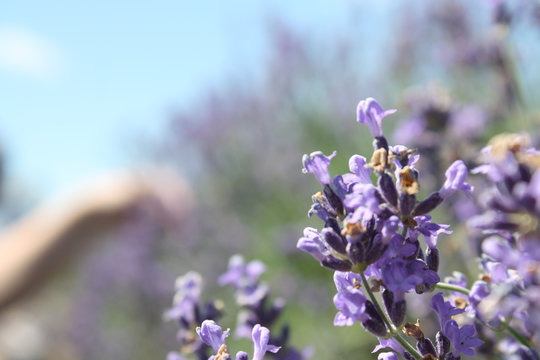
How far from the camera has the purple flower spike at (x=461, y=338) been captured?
650mm

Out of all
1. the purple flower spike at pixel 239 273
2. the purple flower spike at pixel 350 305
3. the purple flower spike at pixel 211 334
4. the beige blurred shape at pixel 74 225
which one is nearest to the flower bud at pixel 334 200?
the purple flower spike at pixel 350 305

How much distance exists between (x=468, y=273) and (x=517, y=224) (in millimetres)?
1240

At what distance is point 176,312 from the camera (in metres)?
0.88

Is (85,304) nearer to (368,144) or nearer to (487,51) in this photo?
(368,144)

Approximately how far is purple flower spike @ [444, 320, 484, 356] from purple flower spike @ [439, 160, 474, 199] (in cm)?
16

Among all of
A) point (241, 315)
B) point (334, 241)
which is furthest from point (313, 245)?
point (241, 315)

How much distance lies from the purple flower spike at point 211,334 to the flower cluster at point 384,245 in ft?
0.48

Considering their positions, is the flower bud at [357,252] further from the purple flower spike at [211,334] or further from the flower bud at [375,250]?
the purple flower spike at [211,334]

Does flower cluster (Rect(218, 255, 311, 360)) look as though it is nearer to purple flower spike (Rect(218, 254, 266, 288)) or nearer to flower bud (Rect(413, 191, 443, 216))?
purple flower spike (Rect(218, 254, 266, 288))

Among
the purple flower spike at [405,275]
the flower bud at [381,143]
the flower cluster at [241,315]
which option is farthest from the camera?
the flower cluster at [241,315]

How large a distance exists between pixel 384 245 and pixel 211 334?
0.79 feet

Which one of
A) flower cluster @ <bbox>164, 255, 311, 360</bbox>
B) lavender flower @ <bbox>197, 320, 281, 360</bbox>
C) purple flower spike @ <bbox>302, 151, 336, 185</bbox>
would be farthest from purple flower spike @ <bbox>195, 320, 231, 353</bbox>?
purple flower spike @ <bbox>302, 151, 336, 185</bbox>

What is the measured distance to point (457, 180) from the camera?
0.68 metres

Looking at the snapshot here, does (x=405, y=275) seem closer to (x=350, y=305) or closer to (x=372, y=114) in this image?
(x=350, y=305)
